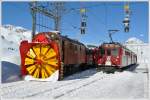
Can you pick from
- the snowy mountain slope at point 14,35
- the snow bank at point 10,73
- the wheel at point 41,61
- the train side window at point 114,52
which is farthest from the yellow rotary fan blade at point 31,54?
the snowy mountain slope at point 14,35

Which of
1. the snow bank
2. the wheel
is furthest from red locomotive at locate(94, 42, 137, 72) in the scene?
the wheel

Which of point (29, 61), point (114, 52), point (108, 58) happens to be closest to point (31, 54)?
point (29, 61)

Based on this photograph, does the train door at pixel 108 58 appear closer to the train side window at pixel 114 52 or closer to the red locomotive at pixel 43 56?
the train side window at pixel 114 52

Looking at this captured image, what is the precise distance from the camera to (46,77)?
71.4 feet

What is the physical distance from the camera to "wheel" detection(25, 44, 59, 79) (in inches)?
864

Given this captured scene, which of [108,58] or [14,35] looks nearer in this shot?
[108,58]

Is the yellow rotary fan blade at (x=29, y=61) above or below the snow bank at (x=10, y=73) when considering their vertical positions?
above

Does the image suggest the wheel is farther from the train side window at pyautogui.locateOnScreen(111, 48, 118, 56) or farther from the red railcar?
the train side window at pyautogui.locateOnScreen(111, 48, 118, 56)

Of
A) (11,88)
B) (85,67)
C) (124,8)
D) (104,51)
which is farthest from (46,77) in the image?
(85,67)

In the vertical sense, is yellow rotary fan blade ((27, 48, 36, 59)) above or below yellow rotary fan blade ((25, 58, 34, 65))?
above

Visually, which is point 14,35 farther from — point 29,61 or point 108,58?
point 29,61

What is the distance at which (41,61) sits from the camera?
22.3 metres

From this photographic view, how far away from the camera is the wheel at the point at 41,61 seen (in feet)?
72.0

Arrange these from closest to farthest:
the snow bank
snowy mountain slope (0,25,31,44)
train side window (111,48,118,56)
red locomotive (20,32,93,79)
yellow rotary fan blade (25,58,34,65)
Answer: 1. the snow bank
2. red locomotive (20,32,93,79)
3. yellow rotary fan blade (25,58,34,65)
4. train side window (111,48,118,56)
5. snowy mountain slope (0,25,31,44)
